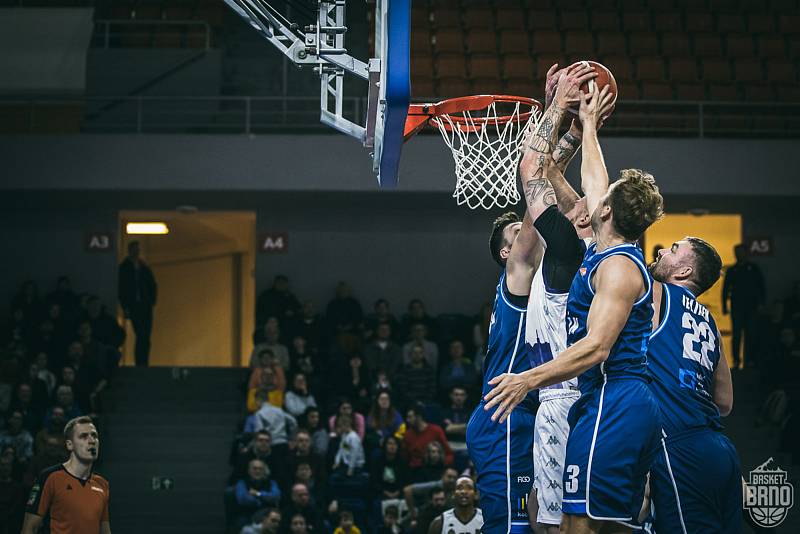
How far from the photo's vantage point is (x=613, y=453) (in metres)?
4.29

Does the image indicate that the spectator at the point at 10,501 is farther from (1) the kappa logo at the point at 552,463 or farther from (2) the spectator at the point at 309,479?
(1) the kappa logo at the point at 552,463

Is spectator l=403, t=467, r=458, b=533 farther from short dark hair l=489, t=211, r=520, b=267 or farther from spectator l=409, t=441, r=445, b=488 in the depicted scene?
short dark hair l=489, t=211, r=520, b=267

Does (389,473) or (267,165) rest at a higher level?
(267,165)

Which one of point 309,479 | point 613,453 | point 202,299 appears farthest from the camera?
point 202,299

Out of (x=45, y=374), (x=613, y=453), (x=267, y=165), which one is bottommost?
(x=613, y=453)

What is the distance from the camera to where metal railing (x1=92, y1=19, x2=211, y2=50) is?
17078 millimetres

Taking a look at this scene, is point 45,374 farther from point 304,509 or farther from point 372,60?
point 372,60

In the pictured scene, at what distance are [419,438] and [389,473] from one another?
54cm

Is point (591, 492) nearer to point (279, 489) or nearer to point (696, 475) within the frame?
point (696, 475)

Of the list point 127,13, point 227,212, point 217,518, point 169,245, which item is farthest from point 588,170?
point 169,245

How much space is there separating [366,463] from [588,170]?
7950 mm

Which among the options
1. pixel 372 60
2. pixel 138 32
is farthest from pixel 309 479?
pixel 138 32

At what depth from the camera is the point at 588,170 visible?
4.75 metres

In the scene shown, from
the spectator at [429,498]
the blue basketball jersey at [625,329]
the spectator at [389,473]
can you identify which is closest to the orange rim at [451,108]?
the blue basketball jersey at [625,329]
